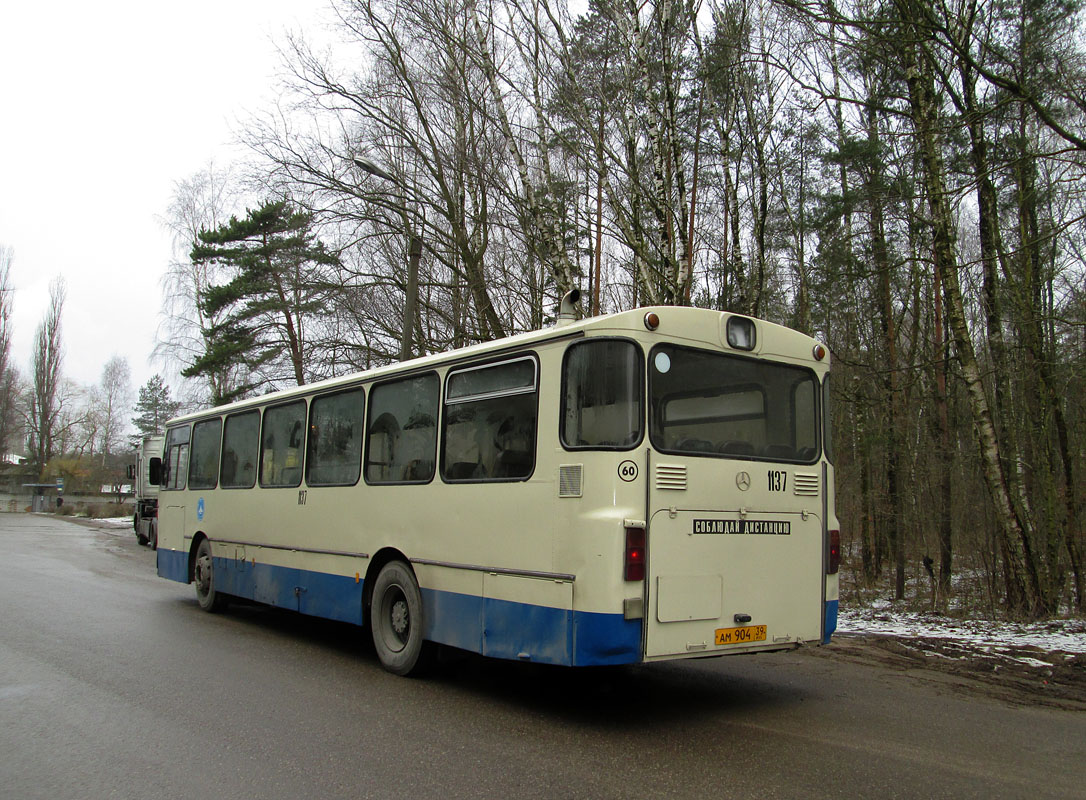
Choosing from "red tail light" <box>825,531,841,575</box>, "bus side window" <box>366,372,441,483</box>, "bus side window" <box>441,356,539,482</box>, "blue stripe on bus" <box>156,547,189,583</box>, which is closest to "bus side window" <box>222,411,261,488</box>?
"blue stripe on bus" <box>156,547,189,583</box>

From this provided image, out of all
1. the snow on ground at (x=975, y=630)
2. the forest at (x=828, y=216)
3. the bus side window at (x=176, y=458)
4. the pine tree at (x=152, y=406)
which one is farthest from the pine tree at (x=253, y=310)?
the pine tree at (x=152, y=406)

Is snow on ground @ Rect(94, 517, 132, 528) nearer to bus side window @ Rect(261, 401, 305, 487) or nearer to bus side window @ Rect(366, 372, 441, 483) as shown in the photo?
bus side window @ Rect(261, 401, 305, 487)

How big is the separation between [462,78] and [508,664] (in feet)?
42.6

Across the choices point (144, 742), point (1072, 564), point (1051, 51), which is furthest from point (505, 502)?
point (1051, 51)

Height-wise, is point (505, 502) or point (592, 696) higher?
point (505, 502)

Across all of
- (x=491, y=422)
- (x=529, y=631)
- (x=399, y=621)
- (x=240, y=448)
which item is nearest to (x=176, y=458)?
(x=240, y=448)

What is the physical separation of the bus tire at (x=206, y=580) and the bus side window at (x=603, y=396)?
755cm

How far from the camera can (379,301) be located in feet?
70.5

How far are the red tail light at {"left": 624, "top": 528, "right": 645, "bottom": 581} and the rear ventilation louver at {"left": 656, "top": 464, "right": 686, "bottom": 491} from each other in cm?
38

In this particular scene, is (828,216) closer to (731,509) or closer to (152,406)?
(731,509)

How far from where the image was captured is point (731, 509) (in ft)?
20.0

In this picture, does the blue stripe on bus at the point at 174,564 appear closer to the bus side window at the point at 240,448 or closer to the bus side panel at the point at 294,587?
the bus side panel at the point at 294,587

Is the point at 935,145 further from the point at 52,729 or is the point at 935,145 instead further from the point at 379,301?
the point at 379,301

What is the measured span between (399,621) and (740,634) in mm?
3195
